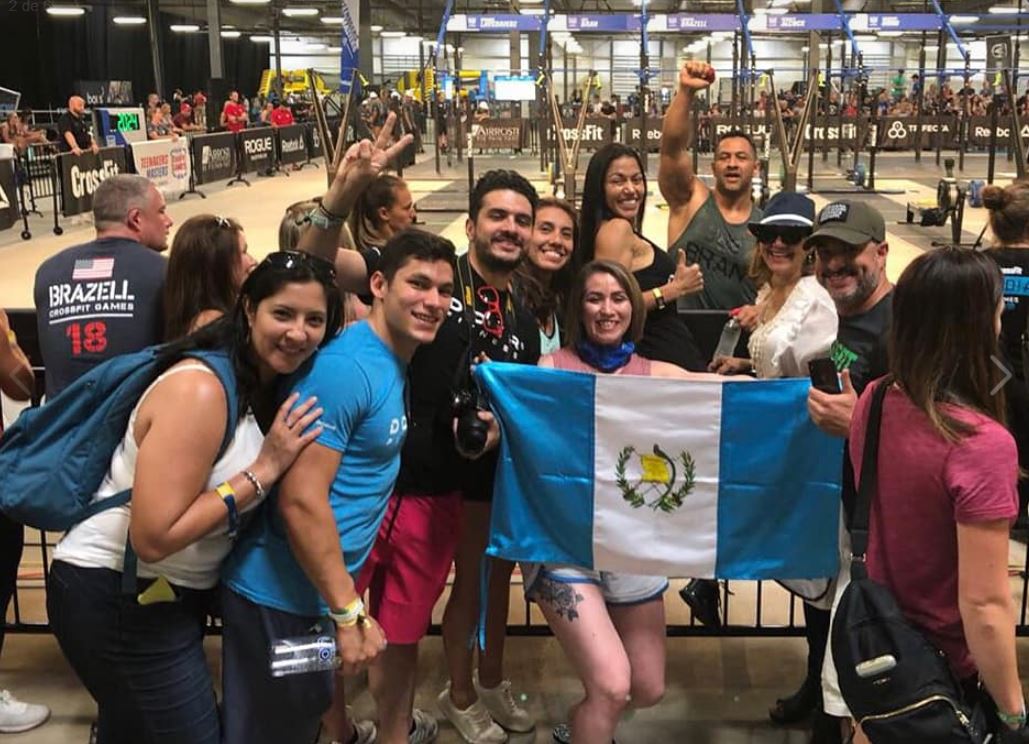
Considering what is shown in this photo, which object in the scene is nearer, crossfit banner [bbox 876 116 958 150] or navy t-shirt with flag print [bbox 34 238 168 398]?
navy t-shirt with flag print [bbox 34 238 168 398]

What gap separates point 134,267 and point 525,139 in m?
24.3

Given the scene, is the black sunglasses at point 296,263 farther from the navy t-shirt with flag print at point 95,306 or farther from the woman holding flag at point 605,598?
the navy t-shirt with flag print at point 95,306

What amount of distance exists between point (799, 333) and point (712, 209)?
4.88 feet

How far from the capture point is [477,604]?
3156mm

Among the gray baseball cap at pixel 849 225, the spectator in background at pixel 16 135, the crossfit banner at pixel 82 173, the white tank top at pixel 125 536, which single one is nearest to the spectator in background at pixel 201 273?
the white tank top at pixel 125 536

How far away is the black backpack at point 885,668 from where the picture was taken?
200 centimetres

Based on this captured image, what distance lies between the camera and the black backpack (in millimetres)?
2000

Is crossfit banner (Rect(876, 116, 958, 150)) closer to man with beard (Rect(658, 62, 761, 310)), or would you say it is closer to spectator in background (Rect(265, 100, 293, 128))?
spectator in background (Rect(265, 100, 293, 128))

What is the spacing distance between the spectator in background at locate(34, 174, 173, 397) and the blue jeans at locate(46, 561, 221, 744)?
3.85 feet

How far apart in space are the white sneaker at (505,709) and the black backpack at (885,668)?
1.37 m

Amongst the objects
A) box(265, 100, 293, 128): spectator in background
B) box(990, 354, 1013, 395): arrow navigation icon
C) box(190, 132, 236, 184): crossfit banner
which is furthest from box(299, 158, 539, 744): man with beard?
box(265, 100, 293, 128): spectator in background

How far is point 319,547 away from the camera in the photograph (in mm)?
2170

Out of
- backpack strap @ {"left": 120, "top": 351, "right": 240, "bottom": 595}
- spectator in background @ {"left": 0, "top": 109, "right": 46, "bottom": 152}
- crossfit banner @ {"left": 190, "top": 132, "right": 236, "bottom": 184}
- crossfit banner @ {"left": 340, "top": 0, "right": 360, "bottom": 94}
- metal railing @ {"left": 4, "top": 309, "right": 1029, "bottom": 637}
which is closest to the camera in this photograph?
backpack strap @ {"left": 120, "top": 351, "right": 240, "bottom": 595}

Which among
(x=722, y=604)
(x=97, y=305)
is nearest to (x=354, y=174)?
(x=97, y=305)
